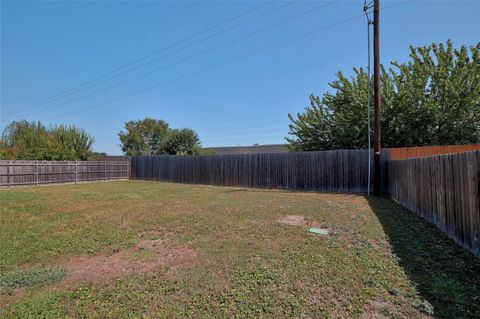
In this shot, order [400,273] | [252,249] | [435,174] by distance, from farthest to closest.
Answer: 1. [435,174]
2. [252,249]
3. [400,273]

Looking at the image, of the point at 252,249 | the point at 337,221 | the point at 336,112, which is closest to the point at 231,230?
the point at 252,249

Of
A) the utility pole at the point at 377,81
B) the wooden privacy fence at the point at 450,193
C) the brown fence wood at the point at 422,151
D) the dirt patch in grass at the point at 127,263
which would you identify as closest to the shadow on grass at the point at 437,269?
the wooden privacy fence at the point at 450,193

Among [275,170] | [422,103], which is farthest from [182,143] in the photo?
[422,103]

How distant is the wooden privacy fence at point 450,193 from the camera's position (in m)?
3.61

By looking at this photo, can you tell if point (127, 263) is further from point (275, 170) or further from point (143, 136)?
point (143, 136)

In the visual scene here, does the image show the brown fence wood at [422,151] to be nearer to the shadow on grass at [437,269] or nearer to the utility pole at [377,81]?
the utility pole at [377,81]

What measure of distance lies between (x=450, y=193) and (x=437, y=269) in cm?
176

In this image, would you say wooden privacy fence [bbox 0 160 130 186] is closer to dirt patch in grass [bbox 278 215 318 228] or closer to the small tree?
the small tree

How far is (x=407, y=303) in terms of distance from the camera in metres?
2.50

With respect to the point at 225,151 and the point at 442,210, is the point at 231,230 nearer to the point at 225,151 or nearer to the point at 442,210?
the point at 442,210

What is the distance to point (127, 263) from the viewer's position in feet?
11.8

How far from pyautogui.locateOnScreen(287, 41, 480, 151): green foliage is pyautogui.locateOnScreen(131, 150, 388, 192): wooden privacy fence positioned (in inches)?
141

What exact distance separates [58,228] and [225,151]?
28357mm

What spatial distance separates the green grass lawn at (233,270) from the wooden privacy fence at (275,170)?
6.27 metres
